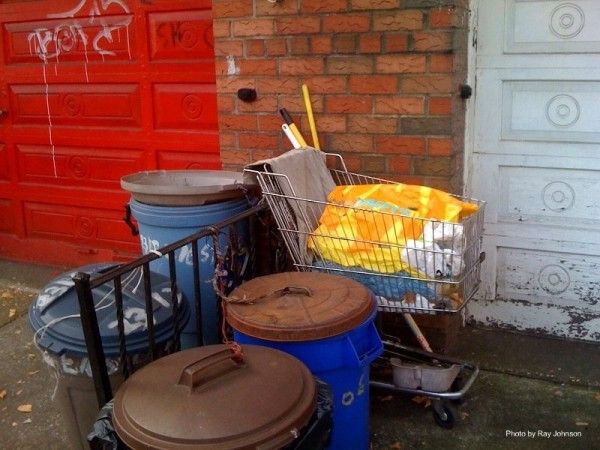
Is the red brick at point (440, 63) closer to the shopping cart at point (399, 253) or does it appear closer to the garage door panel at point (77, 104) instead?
the shopping cart at point (399, 253)

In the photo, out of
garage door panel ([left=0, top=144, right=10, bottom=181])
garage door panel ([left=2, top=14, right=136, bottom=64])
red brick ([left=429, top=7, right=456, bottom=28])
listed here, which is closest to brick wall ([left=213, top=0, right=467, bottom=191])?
red brick ([left=429, top=7, right=456, bottom=28])

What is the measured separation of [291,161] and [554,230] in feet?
5.11

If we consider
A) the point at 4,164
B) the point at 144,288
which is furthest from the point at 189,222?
the point at 4,164

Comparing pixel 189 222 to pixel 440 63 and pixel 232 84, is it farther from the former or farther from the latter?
pixel 440 63

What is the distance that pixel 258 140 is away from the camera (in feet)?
12.1

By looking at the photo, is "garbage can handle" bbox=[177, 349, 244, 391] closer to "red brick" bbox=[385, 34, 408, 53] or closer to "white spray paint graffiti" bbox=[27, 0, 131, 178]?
"red brick" bbox=[385, 34, 408, 53]

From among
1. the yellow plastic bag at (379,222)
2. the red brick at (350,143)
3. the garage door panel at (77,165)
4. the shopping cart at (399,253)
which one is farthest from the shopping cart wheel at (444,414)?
the garage door panel at (77,165)

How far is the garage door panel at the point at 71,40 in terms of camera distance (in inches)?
177

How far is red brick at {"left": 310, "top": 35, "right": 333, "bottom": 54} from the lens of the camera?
3.38 meters

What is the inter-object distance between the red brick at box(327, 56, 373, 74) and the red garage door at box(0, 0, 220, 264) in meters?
1.10

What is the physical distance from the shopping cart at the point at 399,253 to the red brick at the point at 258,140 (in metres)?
0.73

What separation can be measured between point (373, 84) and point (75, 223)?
9.42 ft

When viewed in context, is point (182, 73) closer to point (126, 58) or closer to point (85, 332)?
point (126, 58)

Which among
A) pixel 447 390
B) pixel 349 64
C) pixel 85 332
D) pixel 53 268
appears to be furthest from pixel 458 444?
pixel 53 268
